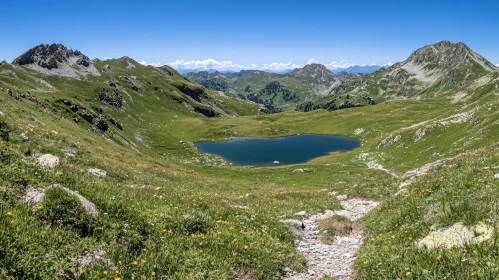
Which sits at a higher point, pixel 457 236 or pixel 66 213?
pixel 66 213

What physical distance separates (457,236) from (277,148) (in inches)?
5151

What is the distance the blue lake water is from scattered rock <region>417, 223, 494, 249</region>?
98.4 meters

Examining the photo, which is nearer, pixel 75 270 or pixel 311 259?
pixel 75 270

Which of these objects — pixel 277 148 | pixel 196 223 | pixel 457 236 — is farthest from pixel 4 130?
pixel 277 148

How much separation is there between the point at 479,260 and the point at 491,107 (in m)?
97.8

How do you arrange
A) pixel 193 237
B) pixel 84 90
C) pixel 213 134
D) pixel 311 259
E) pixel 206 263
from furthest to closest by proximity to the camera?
pixel 84 90
pixel 213 134
pixel 311 259
pixel 193 237
pixel 206 263

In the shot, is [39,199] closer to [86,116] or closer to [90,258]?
[90,258]

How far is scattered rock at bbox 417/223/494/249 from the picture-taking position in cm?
869

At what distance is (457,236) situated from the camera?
30.7ft

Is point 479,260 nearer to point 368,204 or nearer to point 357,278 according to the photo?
point 357,278

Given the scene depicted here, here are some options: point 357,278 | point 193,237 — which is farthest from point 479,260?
point 193,237

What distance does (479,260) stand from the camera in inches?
293

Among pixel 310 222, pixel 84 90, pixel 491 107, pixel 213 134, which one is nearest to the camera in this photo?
pixel 310 222

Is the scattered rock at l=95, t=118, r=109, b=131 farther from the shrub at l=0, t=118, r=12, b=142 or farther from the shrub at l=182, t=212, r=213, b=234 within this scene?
the shrub at l=182, t=212, r=213, b=234
